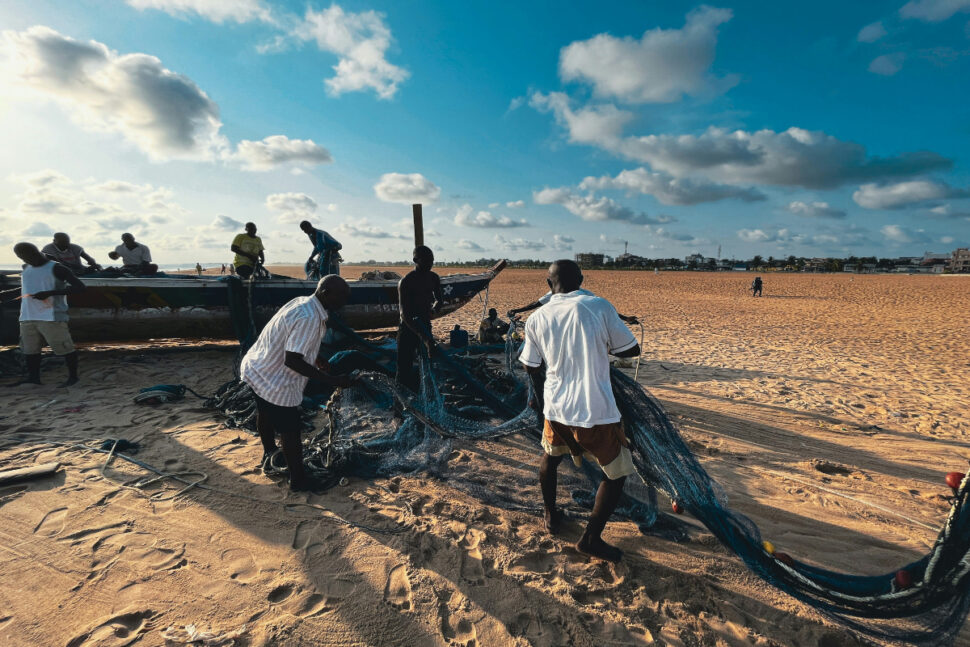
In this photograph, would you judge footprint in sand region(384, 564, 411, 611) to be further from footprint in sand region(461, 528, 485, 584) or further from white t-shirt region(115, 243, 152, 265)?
white t-shirt region(115, 243, 152, 265)

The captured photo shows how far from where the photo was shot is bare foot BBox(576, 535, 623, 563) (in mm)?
2805

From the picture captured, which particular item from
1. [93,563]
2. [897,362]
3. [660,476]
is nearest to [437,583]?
[660,476]

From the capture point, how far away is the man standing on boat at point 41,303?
18.9 ft

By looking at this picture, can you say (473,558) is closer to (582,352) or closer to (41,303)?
(582,352)

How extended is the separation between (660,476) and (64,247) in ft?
35.8

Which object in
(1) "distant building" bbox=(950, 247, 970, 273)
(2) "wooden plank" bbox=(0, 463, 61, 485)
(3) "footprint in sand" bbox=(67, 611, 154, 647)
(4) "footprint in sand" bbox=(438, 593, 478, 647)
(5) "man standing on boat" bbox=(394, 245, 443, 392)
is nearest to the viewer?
(3) "footprint in sand" bbox=(67, 611, 154, 647)

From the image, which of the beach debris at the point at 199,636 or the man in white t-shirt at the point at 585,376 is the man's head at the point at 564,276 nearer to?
the man in white t-shirt at the point at 585,376

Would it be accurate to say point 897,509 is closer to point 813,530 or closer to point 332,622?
point 813,530

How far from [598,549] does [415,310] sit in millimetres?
3457

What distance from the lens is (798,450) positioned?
185 inches

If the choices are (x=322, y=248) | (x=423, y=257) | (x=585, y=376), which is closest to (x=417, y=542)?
(x=585, y=376)

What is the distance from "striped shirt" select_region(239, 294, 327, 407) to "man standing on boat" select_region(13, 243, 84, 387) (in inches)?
197

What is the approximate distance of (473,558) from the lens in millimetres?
2877

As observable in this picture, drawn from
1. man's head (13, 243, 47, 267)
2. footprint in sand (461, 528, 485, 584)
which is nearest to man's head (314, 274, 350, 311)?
footprint in sand (461, 528, 485, 584)
